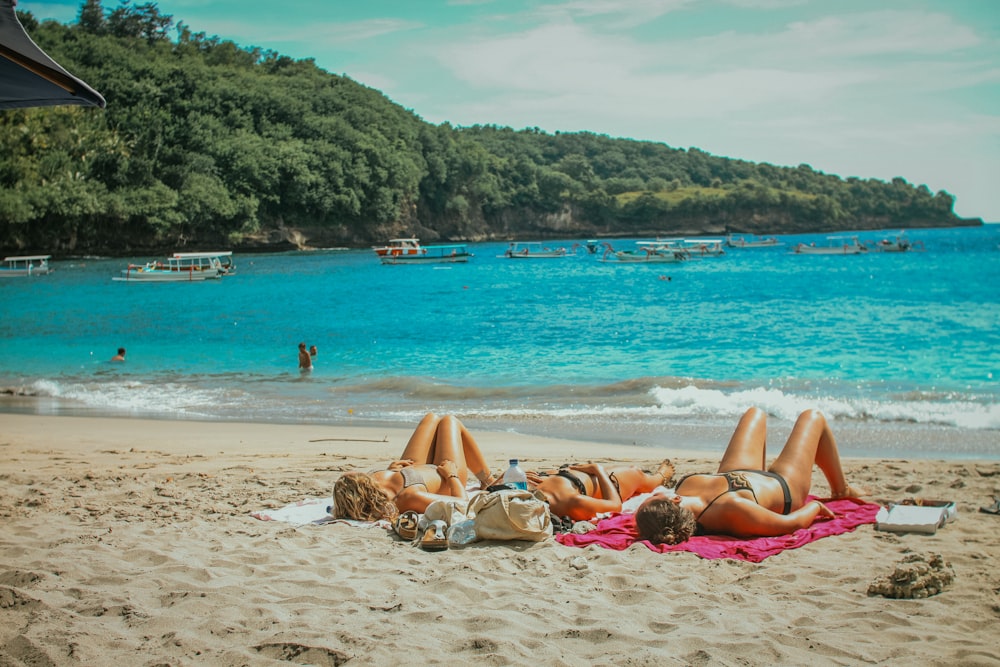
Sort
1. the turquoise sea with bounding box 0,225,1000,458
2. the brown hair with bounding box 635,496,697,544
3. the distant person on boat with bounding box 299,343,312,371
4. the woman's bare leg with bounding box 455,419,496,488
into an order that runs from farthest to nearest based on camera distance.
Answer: the distant person on boat with bounding box 299,343,312,371
the turquoise sea with bounding box 0,225,1000,458
the woman's bare leg with bounding box 455,419,496,488
the brown hair with bounding box 635,496,697,544

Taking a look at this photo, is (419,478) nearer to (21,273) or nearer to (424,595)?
(424,595)

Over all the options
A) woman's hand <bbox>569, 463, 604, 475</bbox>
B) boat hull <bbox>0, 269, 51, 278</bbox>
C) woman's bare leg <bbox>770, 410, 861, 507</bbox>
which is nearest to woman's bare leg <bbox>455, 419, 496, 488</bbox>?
woman's hand <bbox>569, 463, 604, 475</bbox>

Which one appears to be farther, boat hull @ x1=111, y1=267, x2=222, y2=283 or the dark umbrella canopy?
A: boat hull @ x1=111, y1=267, x2=222, y2=283

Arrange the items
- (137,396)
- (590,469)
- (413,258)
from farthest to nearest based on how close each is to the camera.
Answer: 1. (413,258)
2. (137,396)
3. (590,469)

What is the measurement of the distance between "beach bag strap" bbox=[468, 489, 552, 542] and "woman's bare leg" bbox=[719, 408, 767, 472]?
5.04 ft

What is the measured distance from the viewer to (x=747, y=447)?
6.49 m

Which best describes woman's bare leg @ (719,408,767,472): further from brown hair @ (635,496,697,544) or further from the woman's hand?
the woman's hand

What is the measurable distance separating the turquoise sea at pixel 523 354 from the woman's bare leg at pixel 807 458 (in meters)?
4.06

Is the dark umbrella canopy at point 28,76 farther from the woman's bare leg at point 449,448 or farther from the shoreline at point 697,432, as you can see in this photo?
the shoreline at point 697,432

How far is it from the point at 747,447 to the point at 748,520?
2.49 feet

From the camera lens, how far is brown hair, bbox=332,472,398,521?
6.50m

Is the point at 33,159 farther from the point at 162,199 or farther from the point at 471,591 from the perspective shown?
the point at 471,591

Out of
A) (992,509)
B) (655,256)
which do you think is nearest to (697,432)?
(992,509)

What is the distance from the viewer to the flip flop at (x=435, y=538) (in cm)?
583
